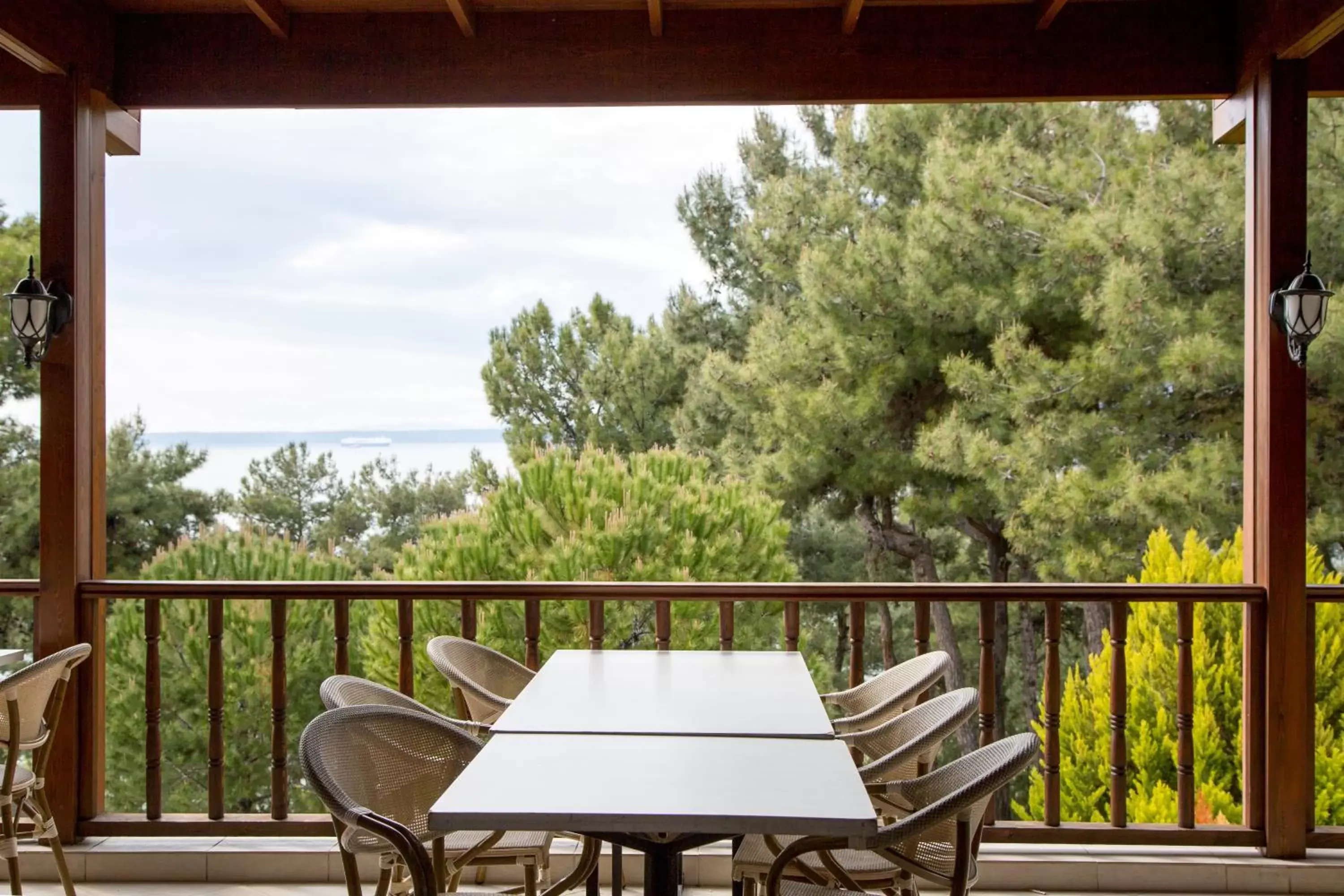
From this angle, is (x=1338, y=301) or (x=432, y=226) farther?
(x=432, y=226)

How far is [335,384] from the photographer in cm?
2011

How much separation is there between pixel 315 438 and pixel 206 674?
776 cm

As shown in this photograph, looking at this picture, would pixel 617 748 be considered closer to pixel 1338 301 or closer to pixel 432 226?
pixel 1338 301

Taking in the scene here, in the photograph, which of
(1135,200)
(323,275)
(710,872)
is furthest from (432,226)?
(710,872)

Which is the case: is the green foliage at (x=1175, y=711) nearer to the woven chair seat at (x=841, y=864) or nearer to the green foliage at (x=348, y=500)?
the woven chair seat at (x=841, y=864)

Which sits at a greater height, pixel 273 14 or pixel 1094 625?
pixel 273 14

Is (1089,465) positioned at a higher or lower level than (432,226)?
lower

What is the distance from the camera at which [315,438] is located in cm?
1667

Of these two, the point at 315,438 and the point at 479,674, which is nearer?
the point at 479,674

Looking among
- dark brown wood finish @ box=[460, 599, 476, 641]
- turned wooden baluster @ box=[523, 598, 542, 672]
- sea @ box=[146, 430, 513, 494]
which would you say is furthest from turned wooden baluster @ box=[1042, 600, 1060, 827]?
sea @ box=[146, 430, 513, 494]

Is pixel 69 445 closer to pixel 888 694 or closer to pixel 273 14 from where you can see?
pixel 273 14

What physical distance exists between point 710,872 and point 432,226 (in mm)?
18704

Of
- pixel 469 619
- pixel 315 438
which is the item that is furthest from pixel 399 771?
pixel 315 438

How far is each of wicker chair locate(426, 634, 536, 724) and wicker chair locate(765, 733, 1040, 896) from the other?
0.91 m
